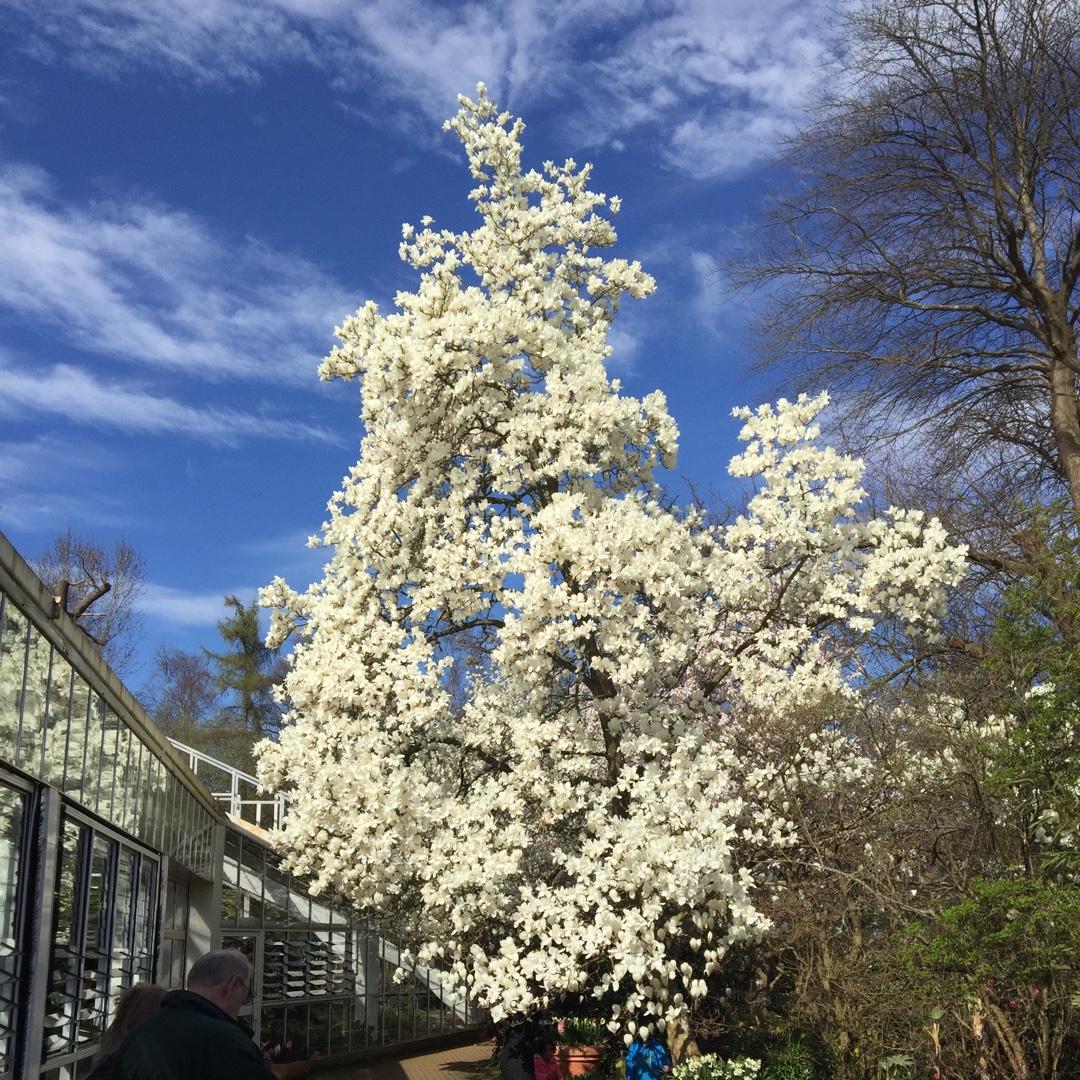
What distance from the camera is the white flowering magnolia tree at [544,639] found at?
8312 mm

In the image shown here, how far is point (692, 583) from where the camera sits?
30.0ft

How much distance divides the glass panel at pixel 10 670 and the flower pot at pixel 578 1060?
996 centimetres

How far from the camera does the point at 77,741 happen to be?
6781 mm

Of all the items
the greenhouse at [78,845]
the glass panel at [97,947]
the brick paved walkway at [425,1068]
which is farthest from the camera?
the brick paved walkway at [425,1068]

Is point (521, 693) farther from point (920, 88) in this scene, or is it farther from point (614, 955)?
point (920, 88)

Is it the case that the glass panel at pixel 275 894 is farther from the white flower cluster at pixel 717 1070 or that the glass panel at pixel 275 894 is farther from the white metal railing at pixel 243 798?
the white flower cluster at pixel 717 1070

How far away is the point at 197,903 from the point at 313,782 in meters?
6.96

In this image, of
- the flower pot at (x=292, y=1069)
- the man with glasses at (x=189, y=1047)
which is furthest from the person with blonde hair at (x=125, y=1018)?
the flower pot at (x=292, y=1069)

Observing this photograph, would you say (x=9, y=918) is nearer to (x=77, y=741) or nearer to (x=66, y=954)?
(x=66, y=954)

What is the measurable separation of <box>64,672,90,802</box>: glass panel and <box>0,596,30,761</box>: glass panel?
1058 millimetres

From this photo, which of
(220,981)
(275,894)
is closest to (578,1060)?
(275,894)

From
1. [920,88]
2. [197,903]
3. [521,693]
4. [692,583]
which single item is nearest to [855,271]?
[920,88]

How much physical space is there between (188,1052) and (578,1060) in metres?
11.8

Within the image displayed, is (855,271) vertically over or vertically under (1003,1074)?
over
